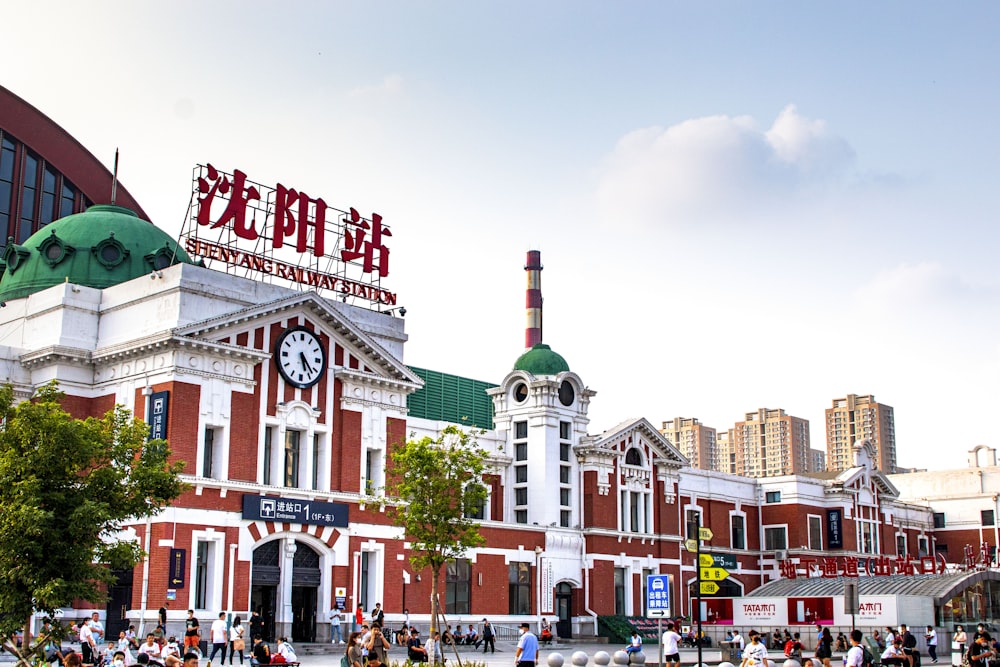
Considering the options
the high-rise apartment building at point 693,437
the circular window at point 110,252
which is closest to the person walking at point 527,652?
the circular window at point 110,252

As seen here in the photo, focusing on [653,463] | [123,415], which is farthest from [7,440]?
[653,463]

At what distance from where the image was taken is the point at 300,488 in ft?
173

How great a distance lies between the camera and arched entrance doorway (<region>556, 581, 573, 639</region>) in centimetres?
6875

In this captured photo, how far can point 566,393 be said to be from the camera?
7175cm

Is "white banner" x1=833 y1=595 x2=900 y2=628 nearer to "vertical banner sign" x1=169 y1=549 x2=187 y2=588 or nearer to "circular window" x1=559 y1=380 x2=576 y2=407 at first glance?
→ "circular window" x1=559 y1=380 x2=576 y2=407

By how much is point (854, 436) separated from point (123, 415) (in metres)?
163

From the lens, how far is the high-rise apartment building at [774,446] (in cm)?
18525

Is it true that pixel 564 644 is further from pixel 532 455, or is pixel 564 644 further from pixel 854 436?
pixel 854 436

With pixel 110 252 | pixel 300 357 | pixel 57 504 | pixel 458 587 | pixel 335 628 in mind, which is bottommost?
pixel 335 628

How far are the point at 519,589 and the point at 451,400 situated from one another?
862 inches

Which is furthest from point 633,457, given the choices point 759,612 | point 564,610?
point 759,612

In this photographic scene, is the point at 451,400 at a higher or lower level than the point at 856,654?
higher

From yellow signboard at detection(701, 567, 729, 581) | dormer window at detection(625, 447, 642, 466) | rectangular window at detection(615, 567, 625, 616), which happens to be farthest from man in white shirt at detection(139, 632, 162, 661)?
dormer window at detection(625, 447, 642, 466)

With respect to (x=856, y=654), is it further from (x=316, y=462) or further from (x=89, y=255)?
(x=89, y=255)
